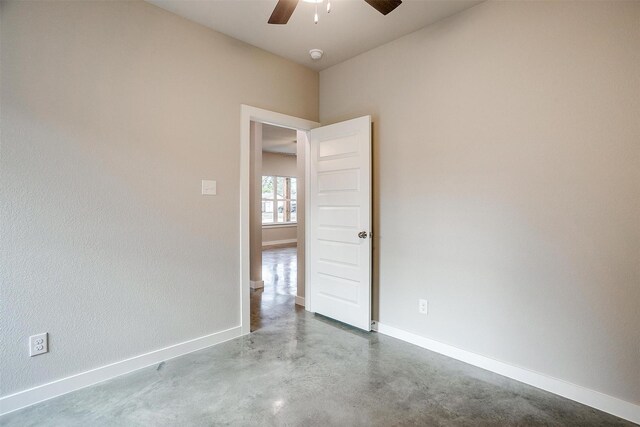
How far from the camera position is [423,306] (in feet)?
9.07

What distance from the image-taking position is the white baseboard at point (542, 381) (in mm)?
1847

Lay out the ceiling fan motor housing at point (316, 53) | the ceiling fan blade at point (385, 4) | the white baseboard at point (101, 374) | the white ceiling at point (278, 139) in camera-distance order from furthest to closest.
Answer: the white ceiling at point (278, 139) < the ceiling fan motor housing at point (316, 53) < the white baseboard at point (101, 374) < the ceiling fan blade at point (385, 4)

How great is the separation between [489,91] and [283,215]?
7765mm

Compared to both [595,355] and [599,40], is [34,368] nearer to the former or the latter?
[595,355]

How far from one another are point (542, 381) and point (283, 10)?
9.52 feet

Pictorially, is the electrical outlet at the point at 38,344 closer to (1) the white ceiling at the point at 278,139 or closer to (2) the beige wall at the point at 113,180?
(2) the beige wall at the point at 113,180

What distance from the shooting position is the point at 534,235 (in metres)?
2.16

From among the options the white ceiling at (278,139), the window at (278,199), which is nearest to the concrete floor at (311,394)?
the white ceiling at (278,139)

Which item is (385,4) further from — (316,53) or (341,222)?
(341,222)

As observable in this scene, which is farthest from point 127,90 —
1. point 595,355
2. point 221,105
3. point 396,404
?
point 595,355

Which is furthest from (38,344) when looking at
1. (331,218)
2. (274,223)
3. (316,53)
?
(274,223)

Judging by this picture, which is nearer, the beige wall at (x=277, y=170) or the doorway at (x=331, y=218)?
the doorway at (x=331, y=218)

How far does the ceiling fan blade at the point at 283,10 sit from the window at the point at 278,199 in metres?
7.24

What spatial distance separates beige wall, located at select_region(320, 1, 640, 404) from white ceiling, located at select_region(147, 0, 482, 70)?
17 centimetres
